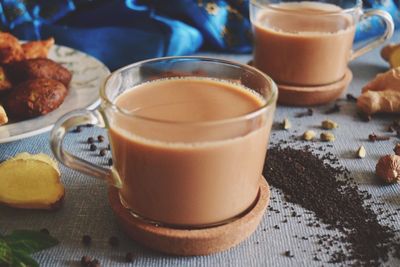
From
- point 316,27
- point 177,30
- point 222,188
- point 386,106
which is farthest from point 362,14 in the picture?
point 222,188

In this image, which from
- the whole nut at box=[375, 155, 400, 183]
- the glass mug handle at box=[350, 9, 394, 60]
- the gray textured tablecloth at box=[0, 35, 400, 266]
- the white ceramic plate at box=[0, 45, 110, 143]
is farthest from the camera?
the glass mug handle at box=[350, 9, 394, 60]

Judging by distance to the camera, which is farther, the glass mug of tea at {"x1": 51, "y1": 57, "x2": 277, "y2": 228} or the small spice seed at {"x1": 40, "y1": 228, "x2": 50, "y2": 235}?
the small spice seed at {"x1": 40, "y1": 228, "x2": 50, "y2": 235}

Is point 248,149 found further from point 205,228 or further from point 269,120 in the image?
point 205,228

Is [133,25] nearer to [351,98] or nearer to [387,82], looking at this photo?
[351,98]

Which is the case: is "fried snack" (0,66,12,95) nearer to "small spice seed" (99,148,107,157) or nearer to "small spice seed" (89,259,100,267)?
"small spice seed" (99,148,107,157)

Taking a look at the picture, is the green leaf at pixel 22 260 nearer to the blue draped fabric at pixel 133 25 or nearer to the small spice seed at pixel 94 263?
the small spice seed at pixel 94 263

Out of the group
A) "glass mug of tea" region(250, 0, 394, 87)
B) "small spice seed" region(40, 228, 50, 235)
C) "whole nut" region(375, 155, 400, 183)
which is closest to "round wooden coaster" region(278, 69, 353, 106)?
"glass mug of tea" region(250, 0, 394, 87)

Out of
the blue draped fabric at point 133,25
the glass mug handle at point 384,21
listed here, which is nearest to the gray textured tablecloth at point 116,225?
the glass mug handle at point 384,21
